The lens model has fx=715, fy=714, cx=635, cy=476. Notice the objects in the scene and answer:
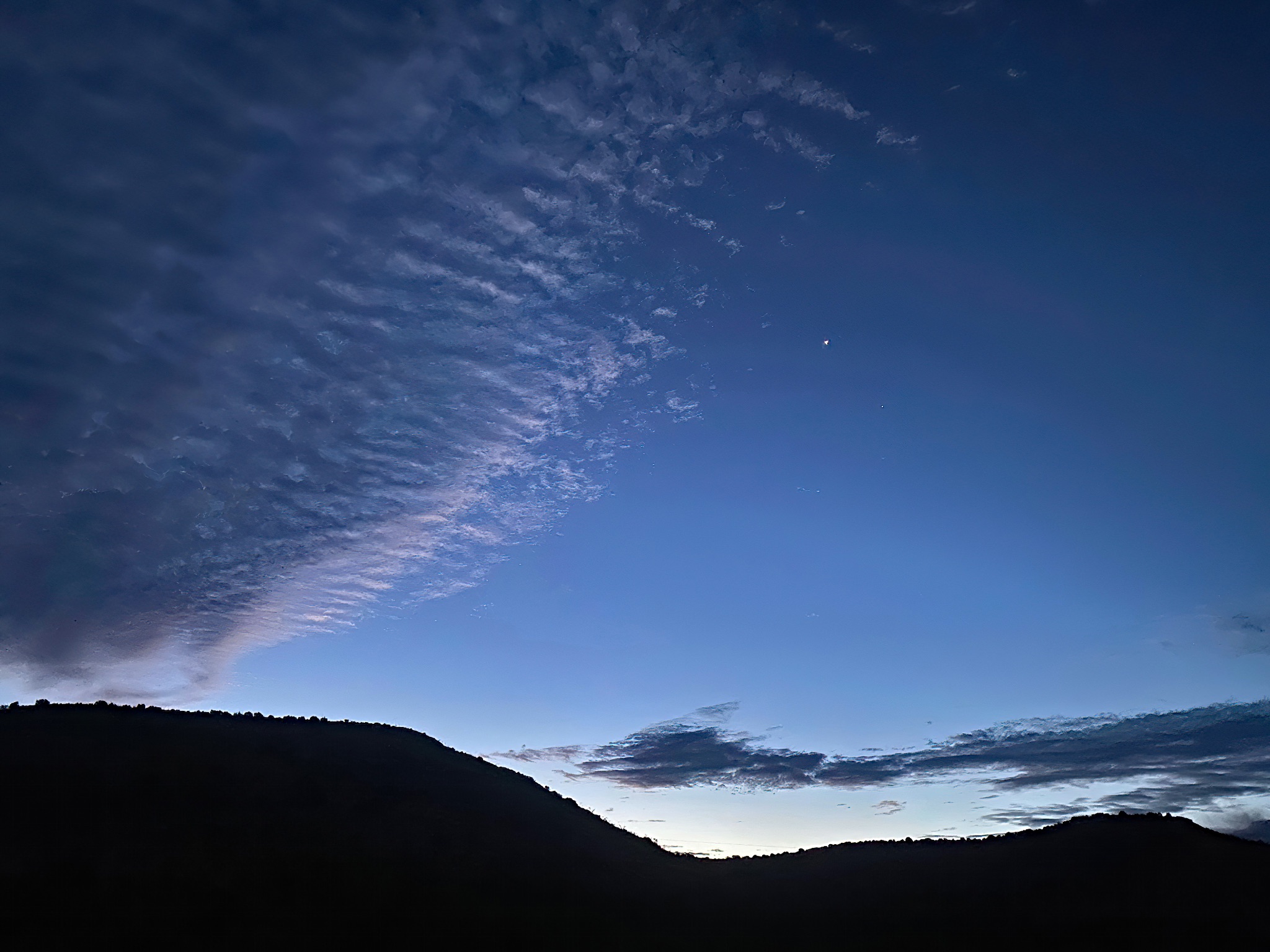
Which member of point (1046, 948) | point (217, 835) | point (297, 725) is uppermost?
point (297, 725)

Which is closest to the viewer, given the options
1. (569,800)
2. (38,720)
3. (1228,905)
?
(1228,905)

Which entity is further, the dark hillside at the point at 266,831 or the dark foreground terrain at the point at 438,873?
the dark hillside at the point at 266,831

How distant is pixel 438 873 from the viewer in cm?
4450

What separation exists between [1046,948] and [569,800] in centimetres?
4586

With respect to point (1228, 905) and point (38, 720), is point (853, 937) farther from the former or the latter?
point (38, 720)

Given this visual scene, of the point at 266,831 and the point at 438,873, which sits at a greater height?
the point at 266,831

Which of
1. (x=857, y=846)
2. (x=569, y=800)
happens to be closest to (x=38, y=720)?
(x=569, y=800)

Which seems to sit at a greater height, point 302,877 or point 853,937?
point 302,877

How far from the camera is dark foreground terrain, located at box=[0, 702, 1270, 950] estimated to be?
1446 inches

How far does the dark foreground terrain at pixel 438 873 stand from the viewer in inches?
1446

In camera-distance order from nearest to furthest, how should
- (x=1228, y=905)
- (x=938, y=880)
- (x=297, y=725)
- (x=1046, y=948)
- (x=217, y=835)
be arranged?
(x=1046, y=948) → (x=1228, y=905) → (x=217, y=835) → (x=938, y=880) → (x=297, y=725)

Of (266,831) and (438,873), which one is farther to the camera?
(266,831)

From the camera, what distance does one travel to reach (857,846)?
57.0 metres

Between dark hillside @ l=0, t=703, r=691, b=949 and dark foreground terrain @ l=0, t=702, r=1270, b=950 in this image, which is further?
dark hillside @ l=0, t=703, r=691, b=949
